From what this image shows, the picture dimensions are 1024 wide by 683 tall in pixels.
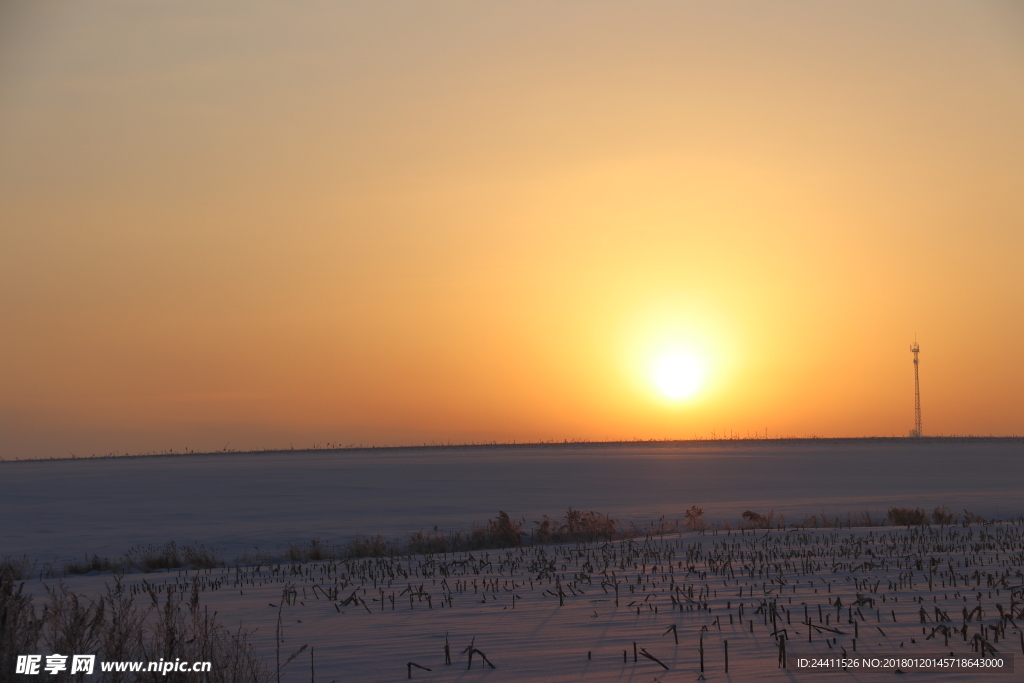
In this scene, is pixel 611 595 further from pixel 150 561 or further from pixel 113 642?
pixel 150 561

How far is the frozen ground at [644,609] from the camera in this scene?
6973mm

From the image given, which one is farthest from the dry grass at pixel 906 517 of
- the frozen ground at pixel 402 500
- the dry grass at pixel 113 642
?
the dry grass at pixel 113 642

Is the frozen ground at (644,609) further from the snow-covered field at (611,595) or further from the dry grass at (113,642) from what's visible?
the dry grass at (113,642)

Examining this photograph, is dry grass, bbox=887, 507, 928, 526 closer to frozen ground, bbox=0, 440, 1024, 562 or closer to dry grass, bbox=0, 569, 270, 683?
frozen ground, bbox=0, 440, 1024, 562

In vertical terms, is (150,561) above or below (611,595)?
below

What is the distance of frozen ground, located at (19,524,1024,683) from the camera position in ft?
22.9

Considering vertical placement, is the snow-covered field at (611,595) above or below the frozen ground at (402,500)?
above

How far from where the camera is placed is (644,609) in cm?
947

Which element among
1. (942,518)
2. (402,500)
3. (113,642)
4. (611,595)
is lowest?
(402,500)

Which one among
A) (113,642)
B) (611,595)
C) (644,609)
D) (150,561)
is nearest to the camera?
(113,642)

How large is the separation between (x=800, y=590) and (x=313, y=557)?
11.0 m

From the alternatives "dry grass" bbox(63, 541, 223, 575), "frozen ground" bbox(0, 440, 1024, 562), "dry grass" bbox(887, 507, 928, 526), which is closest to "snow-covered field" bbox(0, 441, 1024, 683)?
"frozen ground" bbox(0, 440, 1024, 562)

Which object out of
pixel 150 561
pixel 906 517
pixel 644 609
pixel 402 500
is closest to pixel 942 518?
pixel 906 517

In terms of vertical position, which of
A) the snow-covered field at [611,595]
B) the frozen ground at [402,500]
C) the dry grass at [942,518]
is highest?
the snow-covered field at [611,595]
